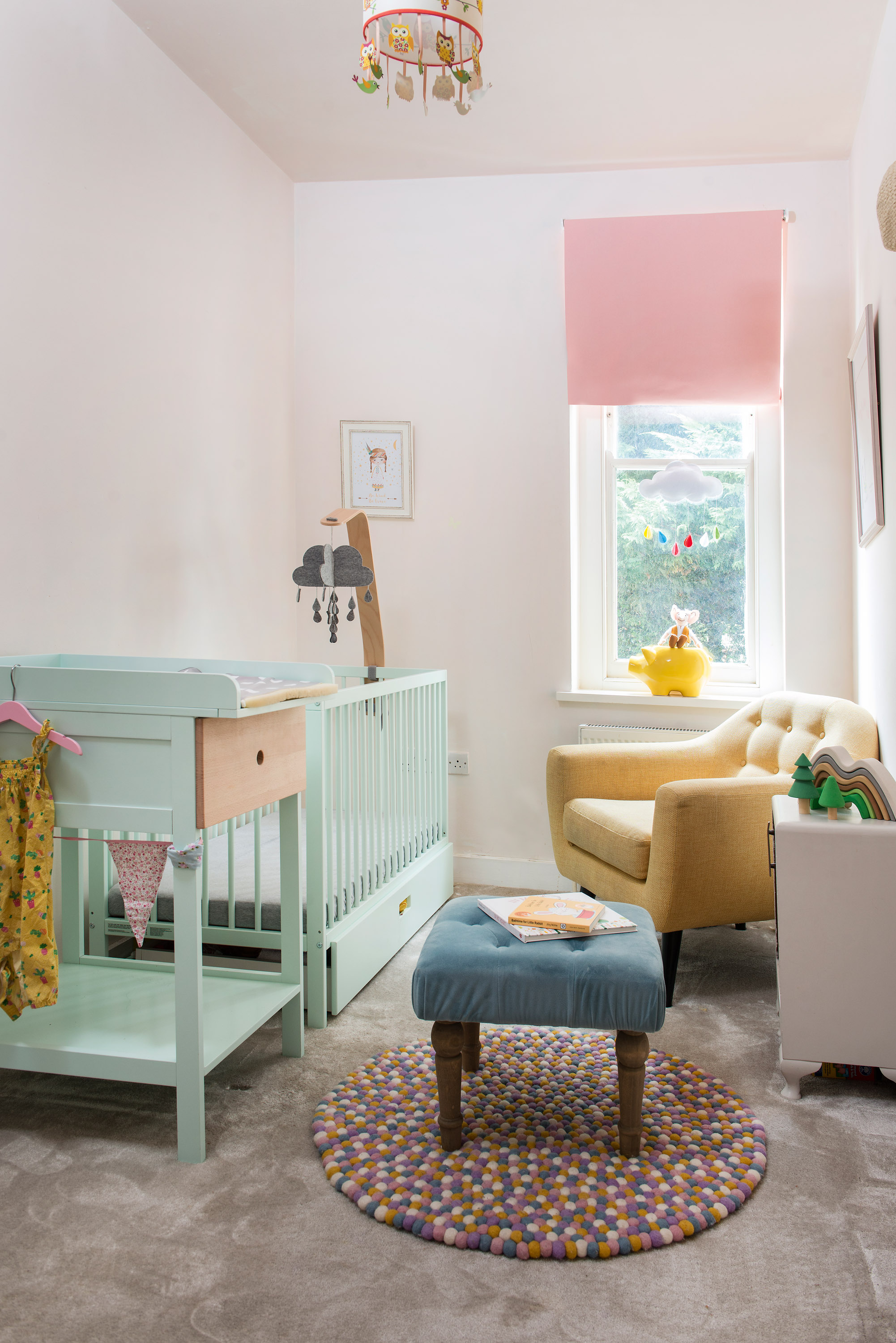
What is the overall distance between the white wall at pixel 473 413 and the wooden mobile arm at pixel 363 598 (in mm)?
350

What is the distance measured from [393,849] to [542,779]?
0.86 metres

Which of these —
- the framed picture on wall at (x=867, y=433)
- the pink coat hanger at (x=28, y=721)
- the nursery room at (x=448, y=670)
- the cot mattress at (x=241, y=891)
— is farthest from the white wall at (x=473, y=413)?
the pink coat hanger at (x=28, y=721)

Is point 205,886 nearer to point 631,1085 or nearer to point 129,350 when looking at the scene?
point 631,1085

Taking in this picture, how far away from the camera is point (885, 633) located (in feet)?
7.94

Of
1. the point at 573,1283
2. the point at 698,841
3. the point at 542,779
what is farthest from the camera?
the point at 542,779

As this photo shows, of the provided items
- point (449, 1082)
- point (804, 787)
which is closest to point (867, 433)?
point (804, 787)

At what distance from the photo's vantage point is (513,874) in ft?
11.3

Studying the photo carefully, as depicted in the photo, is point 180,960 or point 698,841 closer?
point 180,960

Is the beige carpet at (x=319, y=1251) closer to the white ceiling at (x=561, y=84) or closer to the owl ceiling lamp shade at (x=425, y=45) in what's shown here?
the owl ceiling lamp shade at (x=425, y=45)

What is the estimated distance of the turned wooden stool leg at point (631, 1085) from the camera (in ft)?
5.33

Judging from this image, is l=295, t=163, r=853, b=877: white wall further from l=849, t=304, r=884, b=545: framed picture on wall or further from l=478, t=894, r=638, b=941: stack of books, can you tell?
l=478, t=894, r=638, b=941: stack of books

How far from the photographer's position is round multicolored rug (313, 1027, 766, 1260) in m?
1.44

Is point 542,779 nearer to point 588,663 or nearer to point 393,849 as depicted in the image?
point 588,663

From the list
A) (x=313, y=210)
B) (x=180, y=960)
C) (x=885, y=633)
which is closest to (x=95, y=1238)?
(x=180, y=960)
